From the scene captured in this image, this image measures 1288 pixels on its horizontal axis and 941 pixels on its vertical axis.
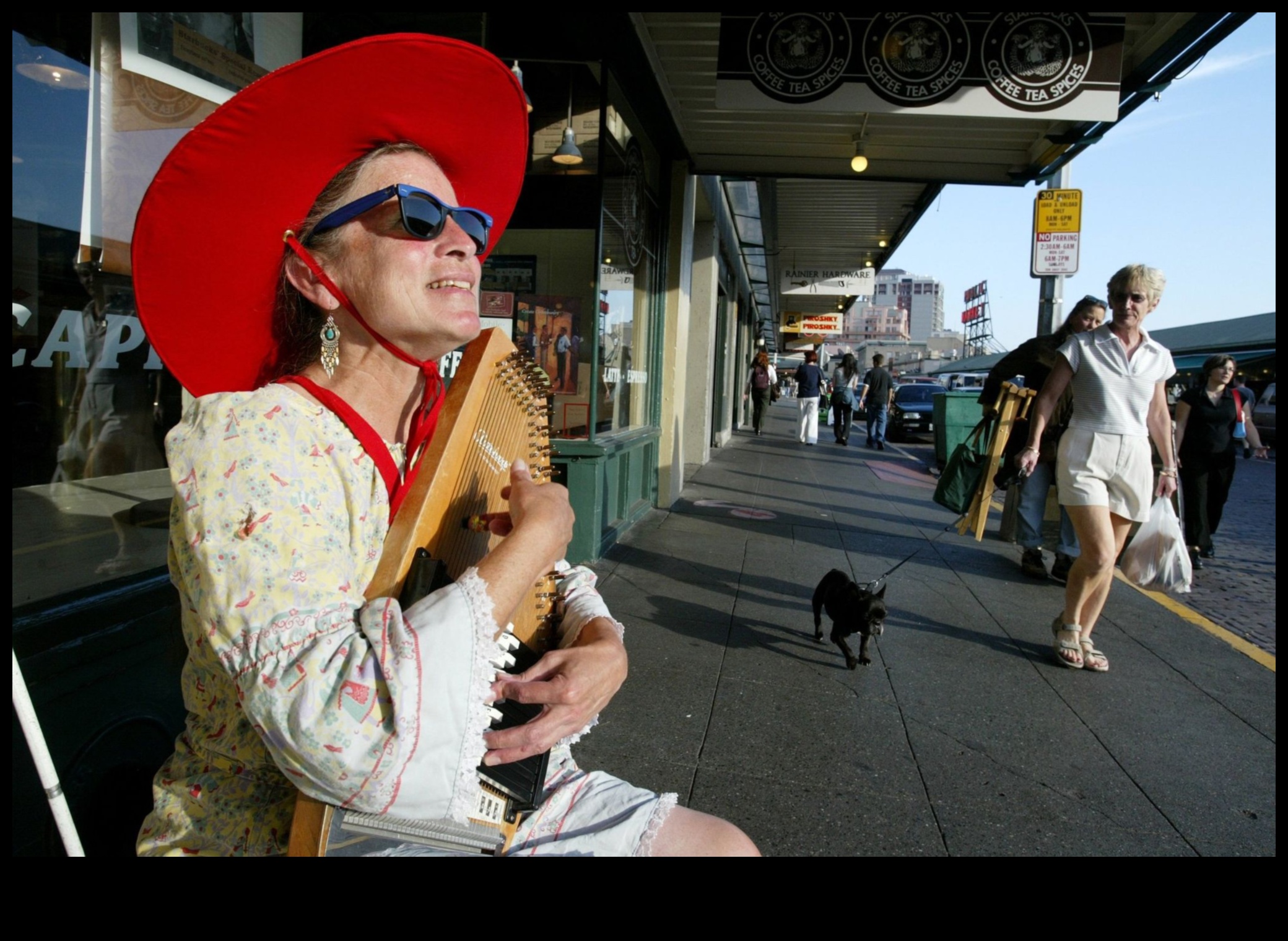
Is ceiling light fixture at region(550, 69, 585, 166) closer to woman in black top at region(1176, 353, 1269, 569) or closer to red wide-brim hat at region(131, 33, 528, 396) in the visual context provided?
red wide-brim hat at region(131, 33, 528, 396)

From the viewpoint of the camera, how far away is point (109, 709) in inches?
86.5

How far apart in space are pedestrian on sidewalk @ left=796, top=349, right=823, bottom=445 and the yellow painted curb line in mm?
10275

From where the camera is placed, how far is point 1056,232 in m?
7.55

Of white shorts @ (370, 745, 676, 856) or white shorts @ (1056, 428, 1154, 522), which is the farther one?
white shorts @ (1056, 428, 1154, 522)

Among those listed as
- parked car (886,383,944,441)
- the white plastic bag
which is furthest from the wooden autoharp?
parked car (886,383,944,441)

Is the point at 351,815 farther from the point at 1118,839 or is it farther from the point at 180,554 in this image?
the point at 1118,839

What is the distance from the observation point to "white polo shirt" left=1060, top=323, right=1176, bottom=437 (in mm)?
4312

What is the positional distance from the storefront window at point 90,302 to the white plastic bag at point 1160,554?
15.8ft

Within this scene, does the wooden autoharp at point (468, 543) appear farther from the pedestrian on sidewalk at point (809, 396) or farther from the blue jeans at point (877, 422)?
the blue jeans at point (877, 422)

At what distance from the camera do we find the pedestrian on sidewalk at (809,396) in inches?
647

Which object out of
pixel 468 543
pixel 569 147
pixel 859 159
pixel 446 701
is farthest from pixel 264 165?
pixel 859 159

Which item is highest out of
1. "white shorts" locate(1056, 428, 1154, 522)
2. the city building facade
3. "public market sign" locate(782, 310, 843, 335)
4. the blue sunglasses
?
the city building facade

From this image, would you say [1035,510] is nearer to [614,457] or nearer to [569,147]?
[614,457]

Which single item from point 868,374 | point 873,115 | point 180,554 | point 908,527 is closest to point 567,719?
point 180,554
